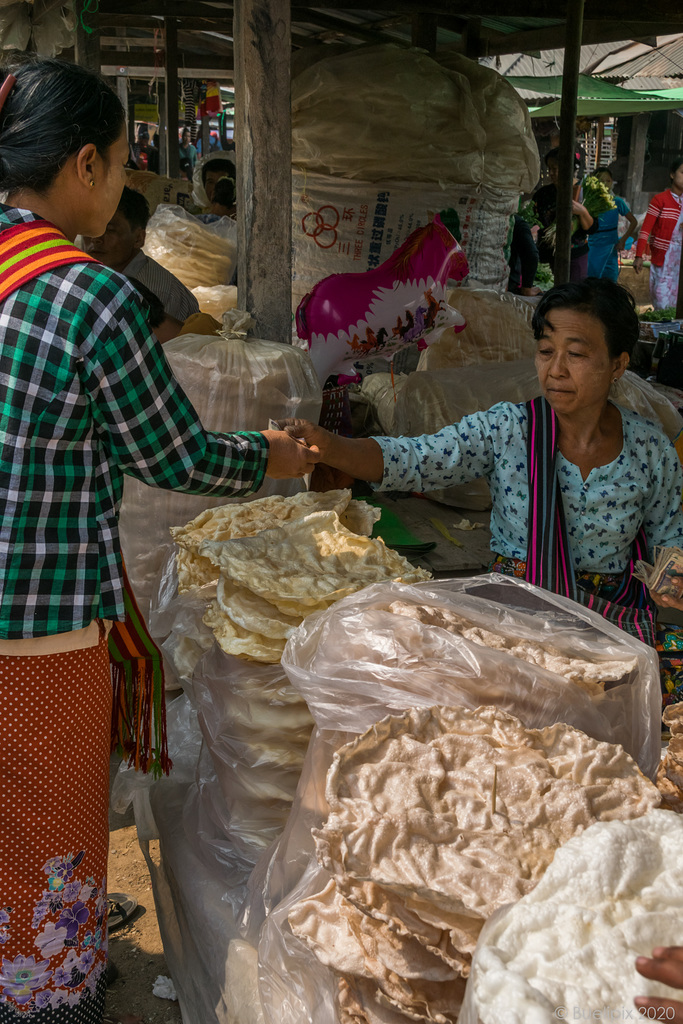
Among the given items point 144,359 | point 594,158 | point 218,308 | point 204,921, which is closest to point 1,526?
point 144,359

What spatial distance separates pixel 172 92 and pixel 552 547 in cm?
814

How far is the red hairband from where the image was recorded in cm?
136

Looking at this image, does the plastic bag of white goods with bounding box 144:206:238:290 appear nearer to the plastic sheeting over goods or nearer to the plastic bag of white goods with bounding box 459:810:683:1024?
the plastic sheeting over goods

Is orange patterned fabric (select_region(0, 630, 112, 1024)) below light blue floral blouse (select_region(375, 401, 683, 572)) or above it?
below

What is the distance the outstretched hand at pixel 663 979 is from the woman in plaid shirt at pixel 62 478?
989 mm

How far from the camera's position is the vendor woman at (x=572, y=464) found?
2.02 meters

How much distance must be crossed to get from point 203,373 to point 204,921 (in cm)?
144

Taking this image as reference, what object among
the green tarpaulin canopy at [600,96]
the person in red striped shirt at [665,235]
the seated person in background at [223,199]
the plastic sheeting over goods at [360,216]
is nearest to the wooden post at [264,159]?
the plastic sheeting over goods at [360,216]

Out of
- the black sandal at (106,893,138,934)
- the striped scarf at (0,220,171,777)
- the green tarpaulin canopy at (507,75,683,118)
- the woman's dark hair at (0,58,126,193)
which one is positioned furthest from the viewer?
the green tarpaulin canopy at (507,75,683,118)

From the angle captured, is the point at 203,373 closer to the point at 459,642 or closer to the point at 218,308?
the point at 459,642

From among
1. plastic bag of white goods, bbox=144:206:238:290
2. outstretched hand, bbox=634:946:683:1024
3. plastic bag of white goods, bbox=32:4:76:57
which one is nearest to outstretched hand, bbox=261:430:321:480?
outstretched hand, bbox=634:946:683:1024

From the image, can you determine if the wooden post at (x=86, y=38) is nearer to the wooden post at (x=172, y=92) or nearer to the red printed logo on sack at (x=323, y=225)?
the wooden post at (x=172, y=92)

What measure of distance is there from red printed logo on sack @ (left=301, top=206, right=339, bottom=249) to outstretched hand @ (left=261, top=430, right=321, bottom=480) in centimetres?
308

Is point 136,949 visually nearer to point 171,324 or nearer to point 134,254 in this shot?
point 171,324
